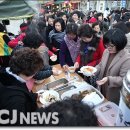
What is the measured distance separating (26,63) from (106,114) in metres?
0.92

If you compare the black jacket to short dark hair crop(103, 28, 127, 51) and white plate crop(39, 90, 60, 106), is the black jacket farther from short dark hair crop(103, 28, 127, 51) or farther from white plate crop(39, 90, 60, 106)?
short dark hair crop(103, 28, 127, 51)

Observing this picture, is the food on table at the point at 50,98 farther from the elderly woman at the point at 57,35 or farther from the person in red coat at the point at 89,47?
the elderly woman at the point at 57,35

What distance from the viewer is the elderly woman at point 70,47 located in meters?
3.55

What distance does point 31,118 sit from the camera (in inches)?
56.9

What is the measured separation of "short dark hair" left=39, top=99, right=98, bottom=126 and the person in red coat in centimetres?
206

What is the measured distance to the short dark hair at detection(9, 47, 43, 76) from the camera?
6.63 ft

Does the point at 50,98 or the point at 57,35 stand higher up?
the point at 57,35

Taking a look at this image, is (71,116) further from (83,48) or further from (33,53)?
(83,48)

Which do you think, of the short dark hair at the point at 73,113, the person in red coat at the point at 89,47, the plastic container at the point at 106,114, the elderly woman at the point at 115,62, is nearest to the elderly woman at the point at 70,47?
the person in red coat at the point at 89,47

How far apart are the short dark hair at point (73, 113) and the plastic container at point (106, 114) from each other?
2.46ft

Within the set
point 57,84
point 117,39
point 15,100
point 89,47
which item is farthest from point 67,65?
point 15,100

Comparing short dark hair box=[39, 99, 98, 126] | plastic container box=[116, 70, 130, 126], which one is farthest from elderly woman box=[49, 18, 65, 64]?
short dark hair box=[39, 99, 98, 126]

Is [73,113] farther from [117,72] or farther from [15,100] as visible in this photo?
[117,72]

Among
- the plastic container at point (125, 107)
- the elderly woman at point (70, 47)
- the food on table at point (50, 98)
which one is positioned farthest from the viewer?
the elderly woman at point (70, 47)
